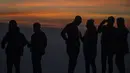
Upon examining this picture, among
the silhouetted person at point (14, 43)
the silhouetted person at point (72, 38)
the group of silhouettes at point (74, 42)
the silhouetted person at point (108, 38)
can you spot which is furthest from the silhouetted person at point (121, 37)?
the silhouetted person at point (14, 43)

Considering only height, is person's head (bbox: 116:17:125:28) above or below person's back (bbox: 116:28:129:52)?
above

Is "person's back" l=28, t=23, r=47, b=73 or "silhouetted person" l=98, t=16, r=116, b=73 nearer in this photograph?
"person's back" l=28, t=23, r=47, b=73

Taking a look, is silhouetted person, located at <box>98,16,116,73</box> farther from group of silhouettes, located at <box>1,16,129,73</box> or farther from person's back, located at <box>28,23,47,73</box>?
person's back, located at <box>28,23,47,73</box>

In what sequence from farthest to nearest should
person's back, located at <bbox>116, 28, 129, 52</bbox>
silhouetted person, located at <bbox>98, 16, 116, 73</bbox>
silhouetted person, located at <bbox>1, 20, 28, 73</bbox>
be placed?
silhouetted person, located at <bbox>98, 16, 116, 73</bbox>
person's back, located at <bbox>116, 28, 129, 52</bbox>
silhouetted person, located at <bbox>1, 20, 28, 73</bbox>

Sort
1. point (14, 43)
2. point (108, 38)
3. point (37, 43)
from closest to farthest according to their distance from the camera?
point (14, 43) < point (37, 43) < point (108, 38)

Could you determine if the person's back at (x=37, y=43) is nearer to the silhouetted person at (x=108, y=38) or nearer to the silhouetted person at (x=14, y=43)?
the silhouetted person at (x=14, y=43)

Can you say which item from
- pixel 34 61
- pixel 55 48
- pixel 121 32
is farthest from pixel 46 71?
pixel 55 48

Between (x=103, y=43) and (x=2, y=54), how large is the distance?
6417 millimetres

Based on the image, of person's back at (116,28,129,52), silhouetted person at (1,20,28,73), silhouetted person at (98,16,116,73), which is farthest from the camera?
silhouetted person at (98,16,116,73)

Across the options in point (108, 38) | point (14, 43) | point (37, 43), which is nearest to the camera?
point (14, 43)

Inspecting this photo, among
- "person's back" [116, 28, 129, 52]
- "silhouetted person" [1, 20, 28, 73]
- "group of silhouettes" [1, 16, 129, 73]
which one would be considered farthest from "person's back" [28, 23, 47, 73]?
"person's back" [116, 28, 129, 52]

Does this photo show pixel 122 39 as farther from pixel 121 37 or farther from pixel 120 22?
pixel 120 22

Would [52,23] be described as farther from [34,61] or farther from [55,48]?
[34,61]

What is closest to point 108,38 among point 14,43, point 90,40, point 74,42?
point 90,40
